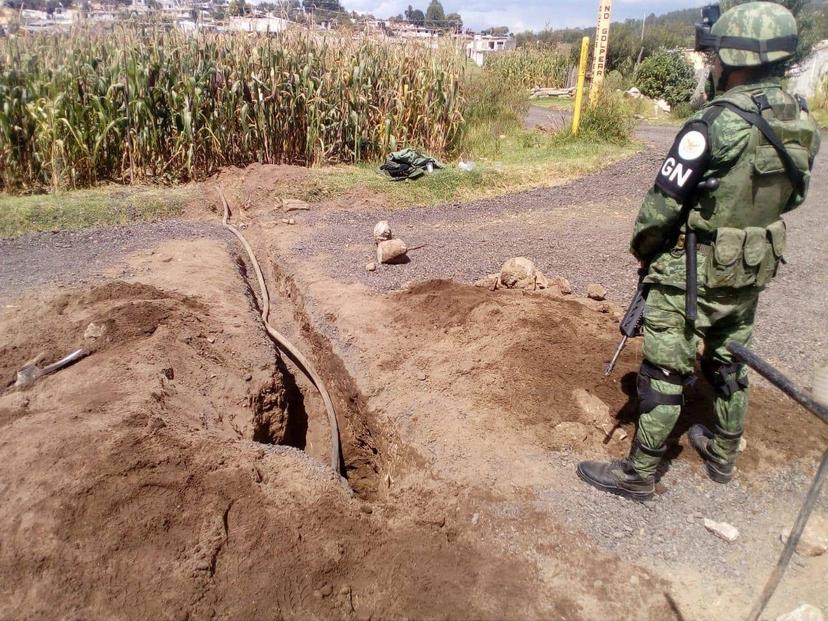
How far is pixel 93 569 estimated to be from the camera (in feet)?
7.14

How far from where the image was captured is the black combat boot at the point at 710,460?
2857 millimetres

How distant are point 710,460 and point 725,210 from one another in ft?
4.39

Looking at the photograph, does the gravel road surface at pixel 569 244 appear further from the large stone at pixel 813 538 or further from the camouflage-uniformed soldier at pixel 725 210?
the camouflage-uniformed soldier at pixel 725 210

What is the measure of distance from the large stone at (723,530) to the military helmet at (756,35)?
6.60 ft

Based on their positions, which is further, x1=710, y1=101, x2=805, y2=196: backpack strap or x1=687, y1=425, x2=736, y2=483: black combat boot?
x1=687, y1=425, x2=736, y2=483: black combat boot

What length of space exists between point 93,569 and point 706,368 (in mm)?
2894

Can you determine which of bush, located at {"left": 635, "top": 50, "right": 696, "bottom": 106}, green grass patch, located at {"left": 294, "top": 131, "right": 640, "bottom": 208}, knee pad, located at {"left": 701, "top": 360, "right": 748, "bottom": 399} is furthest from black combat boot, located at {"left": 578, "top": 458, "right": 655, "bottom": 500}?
bush, located at {"left": 635, "top": 50, "right": 696, "bottom": 106}

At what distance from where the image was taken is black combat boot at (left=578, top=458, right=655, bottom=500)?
2727mm

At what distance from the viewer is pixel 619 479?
2.76 m

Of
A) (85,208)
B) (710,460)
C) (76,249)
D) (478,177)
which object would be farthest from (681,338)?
(85,208)

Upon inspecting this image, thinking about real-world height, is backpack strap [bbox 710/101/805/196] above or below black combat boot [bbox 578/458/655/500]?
above

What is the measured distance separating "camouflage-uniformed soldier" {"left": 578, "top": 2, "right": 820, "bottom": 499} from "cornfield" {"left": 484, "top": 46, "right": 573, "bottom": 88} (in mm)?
20814

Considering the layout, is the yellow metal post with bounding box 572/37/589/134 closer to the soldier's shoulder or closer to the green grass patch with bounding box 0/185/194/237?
the green grass patch with bounding box 0/185/194/237

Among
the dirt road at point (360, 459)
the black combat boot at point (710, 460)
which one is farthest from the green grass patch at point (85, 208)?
the black combat boot at point (710, 460)
